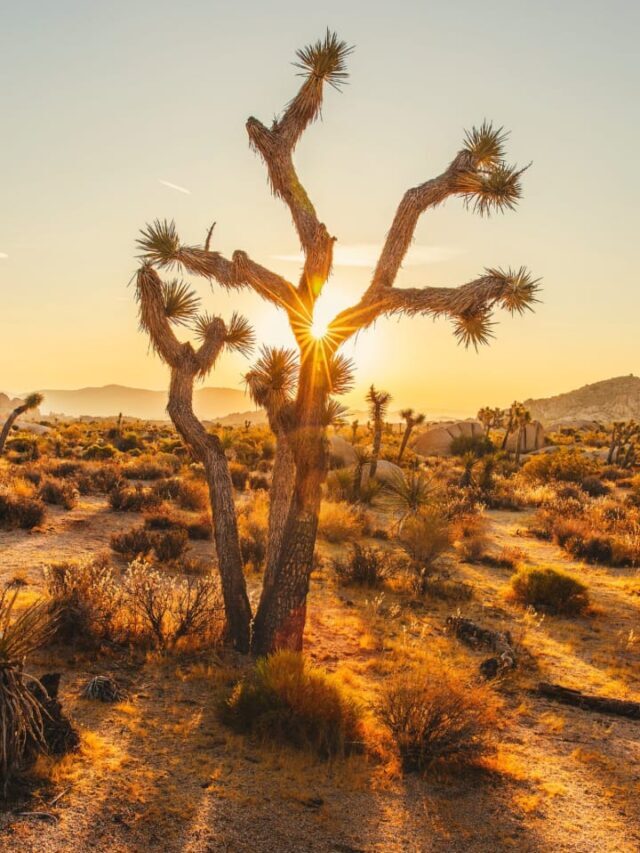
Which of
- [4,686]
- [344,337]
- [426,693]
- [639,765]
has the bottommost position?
[639,765]

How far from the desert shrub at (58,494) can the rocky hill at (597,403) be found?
109514 millimetres

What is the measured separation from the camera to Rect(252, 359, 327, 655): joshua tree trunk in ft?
23.6

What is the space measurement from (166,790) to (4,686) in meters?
1.47

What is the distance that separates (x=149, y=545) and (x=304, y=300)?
269 inches

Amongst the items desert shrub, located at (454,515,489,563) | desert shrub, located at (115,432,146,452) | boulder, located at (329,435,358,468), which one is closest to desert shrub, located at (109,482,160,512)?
→ desert shrub, located at (454,515,489,563)

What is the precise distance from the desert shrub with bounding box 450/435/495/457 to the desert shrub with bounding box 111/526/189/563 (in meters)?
28.8

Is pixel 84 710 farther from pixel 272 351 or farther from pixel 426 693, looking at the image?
pixel 272 351

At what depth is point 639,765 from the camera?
570 centimetres

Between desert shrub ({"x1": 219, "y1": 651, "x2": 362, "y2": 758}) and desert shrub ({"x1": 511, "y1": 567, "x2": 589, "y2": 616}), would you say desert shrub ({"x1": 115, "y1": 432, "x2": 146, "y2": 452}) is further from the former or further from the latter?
desert shrub ({"x1": 219, "y1": 651, "x2": 362, "y2": 758})

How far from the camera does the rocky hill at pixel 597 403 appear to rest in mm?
118750

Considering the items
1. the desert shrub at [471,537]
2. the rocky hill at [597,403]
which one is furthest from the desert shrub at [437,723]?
the rocky hill at [597,403]

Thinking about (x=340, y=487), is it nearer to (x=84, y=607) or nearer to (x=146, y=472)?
(x=146, y=472)

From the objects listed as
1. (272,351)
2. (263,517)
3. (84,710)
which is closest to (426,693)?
(84,710)

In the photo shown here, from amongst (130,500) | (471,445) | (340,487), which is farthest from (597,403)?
(130,500)
